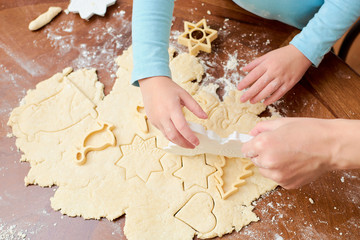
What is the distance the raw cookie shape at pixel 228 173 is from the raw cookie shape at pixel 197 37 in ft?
1.28

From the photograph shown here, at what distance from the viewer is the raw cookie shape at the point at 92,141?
854mm

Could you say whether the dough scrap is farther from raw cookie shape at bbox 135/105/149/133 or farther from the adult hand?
the adult hand

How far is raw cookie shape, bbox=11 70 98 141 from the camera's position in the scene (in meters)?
0.92

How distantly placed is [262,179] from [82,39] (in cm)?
79

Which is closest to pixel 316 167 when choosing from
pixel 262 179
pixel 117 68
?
pixel 262 179

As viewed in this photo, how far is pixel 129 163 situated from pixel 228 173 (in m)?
0.28

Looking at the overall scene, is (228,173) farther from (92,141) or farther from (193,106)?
(92,141)

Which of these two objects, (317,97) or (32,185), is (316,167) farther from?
(32,185)

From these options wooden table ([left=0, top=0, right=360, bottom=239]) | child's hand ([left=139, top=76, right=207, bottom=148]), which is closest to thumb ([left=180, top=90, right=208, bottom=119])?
child's hand ([left=139, top=76, right=207, bottom=148])

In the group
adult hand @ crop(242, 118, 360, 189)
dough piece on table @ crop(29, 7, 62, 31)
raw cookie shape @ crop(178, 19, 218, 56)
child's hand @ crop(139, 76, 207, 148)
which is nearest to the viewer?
adult hand @ crop(242, 118, 360, 189)

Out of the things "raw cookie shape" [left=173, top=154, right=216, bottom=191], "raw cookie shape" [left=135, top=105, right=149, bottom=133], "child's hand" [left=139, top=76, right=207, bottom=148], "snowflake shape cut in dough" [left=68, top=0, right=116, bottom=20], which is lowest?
"raw cookie shape" [left=173, top=154, right=216, bottom=191]

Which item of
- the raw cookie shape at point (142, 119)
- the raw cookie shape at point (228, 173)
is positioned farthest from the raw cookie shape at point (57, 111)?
the raw cookie shape at point (228, 173)

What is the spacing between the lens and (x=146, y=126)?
34.3 inches

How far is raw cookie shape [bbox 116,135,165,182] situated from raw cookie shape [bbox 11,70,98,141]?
6.5 inches
